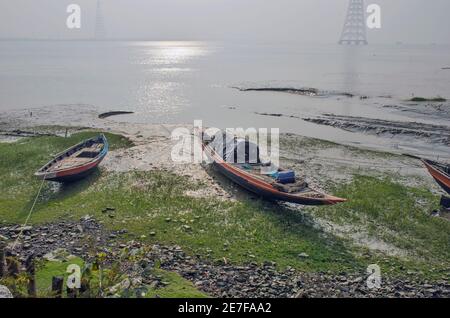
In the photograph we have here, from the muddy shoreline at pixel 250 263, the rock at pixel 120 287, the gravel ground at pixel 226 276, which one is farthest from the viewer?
the muddy shoreline at pixel 250 263

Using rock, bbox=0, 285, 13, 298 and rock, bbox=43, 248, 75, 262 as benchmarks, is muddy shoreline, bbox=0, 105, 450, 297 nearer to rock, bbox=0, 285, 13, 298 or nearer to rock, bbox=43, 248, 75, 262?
rock, bbox=43, 248, 75, 262

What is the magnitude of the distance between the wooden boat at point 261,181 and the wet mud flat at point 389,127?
60.0 ft

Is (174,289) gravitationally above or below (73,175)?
below

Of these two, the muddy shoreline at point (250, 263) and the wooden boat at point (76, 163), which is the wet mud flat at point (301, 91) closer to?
the muddy shoreline at point (250, 263)

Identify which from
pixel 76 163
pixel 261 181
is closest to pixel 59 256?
pixel 76 163

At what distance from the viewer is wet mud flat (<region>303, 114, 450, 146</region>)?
112 feet

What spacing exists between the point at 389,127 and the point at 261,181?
22495 mm

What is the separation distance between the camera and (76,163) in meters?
21.8

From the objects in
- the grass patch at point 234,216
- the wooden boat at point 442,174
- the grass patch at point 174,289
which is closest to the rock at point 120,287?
the grass patch at point 174,289

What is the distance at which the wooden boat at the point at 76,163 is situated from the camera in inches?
792

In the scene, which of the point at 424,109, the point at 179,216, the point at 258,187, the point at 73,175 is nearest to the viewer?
the point at 179,216

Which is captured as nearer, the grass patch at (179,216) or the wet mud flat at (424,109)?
the grass patch at (179,216)

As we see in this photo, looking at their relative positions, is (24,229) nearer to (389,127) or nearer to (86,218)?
(86,218)
